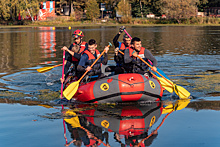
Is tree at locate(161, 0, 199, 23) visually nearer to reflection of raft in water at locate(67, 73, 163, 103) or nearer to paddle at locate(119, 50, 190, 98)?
paddle at locate(119, 50, 190, 98)

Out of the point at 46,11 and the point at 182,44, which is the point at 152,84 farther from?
the point at 46,11

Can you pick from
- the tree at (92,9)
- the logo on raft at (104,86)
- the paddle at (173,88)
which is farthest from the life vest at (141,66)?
the tree at (92,9)

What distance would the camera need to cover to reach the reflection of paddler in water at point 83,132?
627 centimetres

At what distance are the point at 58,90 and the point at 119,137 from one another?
5.45m

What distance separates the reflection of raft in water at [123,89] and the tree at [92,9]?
6537cm

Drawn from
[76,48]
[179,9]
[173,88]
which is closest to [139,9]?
[179,9]

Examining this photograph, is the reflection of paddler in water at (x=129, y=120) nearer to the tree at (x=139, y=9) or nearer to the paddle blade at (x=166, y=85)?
the paddle blade at (x=166, y=85)

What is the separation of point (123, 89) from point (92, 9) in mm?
66119

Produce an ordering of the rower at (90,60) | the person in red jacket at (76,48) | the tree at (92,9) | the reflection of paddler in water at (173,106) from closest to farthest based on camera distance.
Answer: the reflection of paddler in water at (173,106), the rower at (90,60), the person in red jacket at (76,48), the tree at (92,9)

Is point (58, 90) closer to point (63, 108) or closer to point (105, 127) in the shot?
point (63, 108)

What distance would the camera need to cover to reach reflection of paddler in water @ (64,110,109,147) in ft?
20.6

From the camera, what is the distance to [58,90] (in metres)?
11.6

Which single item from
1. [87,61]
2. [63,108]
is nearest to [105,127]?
[63,108]

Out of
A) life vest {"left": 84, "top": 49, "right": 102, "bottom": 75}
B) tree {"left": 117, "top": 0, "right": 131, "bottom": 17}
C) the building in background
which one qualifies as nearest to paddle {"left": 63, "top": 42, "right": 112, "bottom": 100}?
life vest {"left": 84, "top": 49, "right": 102, "bottom": 75}
